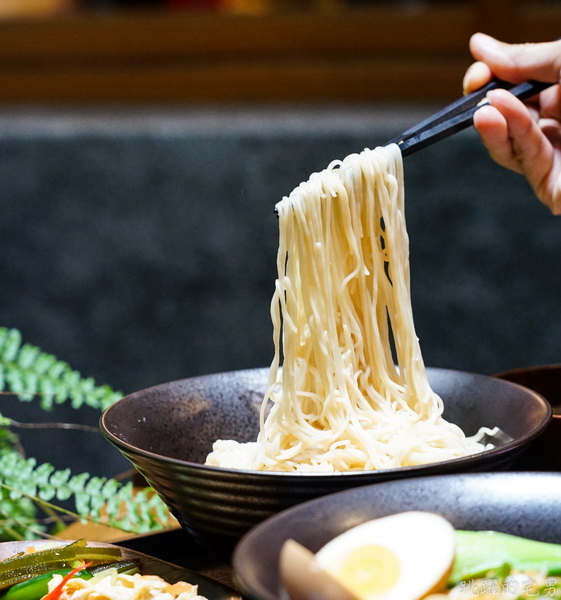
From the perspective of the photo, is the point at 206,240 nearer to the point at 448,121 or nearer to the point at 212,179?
the point at 212,179

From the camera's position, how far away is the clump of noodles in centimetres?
100

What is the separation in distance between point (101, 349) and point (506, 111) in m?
2.25

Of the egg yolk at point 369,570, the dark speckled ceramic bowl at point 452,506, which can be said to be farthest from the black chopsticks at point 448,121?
the egg yolk at point 369,570

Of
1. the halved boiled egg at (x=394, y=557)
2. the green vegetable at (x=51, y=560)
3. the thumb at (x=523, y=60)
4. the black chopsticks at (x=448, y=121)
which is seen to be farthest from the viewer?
the thumb at (x=523, y=60)

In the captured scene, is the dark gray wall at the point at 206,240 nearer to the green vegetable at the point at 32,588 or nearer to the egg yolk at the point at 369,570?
the green vegetable at the point at 32,588

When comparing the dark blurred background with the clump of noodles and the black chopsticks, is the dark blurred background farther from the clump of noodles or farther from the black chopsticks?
the clump of noodles

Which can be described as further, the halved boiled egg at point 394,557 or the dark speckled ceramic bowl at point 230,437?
the dark speckled ceramic bowl at point 230,437

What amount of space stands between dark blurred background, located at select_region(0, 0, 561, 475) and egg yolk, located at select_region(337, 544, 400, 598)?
2.32 m

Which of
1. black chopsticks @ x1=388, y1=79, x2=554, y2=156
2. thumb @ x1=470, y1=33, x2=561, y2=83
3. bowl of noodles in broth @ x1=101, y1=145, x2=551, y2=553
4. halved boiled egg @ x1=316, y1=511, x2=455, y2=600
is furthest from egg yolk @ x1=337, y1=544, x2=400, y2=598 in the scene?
thumb @ x1=470, y1=33, x2=561, y2=83

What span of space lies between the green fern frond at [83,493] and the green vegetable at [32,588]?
0.30 meters

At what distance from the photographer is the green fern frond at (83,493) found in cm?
120

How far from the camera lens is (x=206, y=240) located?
3035 mm

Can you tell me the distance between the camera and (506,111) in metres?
1.20

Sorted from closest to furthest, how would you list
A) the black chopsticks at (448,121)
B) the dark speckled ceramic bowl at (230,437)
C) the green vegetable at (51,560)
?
the dark speckled ceramic bowl at (230,437) < the green vegetable at (51,560) < the black chopsticks at (448,121)
